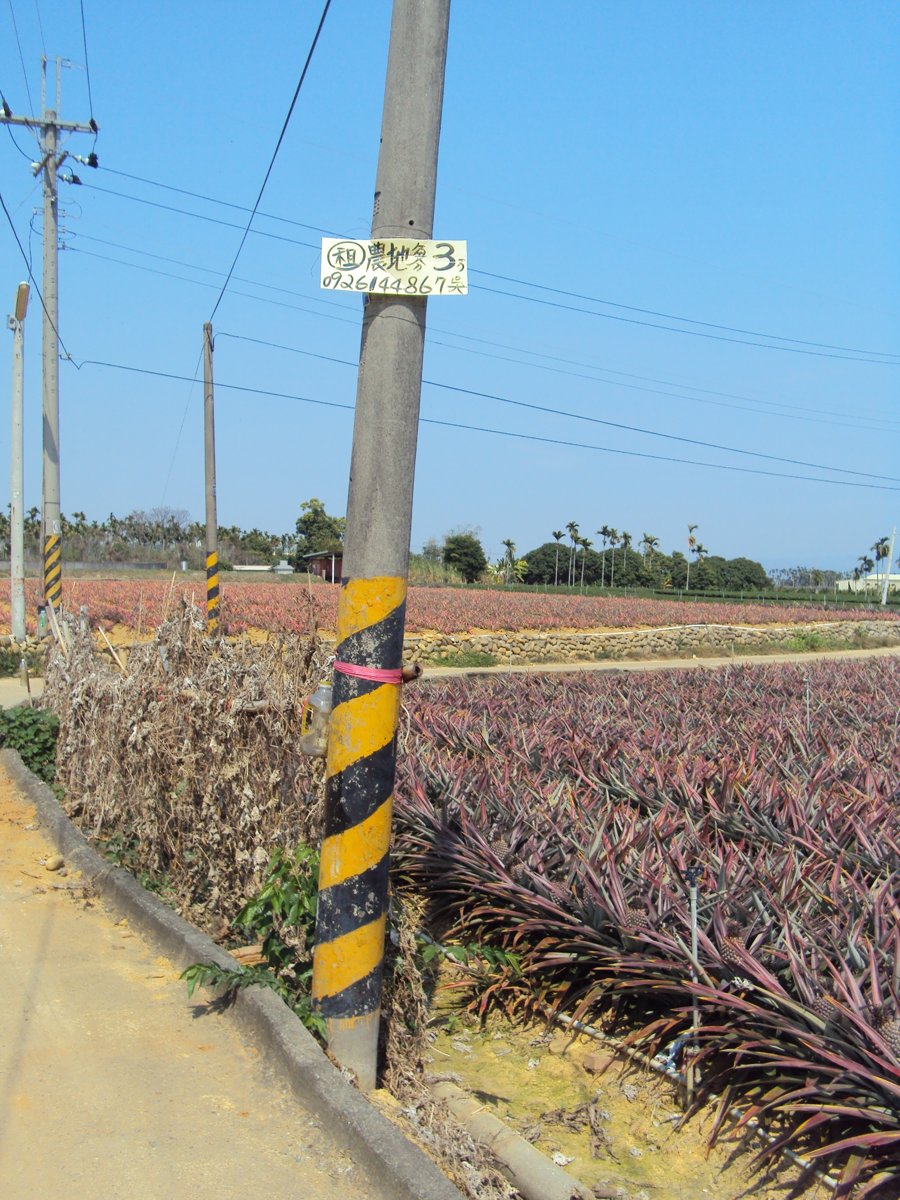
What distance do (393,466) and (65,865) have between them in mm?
3882

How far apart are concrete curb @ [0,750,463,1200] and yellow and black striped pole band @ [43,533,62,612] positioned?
13.1 m

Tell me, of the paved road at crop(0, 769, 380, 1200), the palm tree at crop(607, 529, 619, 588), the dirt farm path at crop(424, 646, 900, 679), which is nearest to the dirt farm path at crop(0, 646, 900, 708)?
the dirt farm path at crop(424, 646, 900, 679)

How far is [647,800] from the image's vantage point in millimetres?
6688

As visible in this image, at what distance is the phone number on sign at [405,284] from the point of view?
373cm

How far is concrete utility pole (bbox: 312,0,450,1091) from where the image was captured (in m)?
3.78

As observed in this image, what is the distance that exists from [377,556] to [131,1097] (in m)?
1.96

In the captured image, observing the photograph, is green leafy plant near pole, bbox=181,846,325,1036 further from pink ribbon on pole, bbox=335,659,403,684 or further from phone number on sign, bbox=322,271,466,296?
phone number on sign, bbox=322,271,466,296

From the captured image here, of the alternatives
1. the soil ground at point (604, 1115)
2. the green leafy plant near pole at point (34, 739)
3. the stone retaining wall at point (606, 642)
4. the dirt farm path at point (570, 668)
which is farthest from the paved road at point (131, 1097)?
the stone retaining wall at point (606, 642)

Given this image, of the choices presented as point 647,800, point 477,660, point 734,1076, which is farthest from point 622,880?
point 477,660

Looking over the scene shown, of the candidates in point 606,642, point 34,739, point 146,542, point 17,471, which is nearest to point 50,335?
point 17,471

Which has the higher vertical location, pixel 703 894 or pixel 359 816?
pixel 359 816

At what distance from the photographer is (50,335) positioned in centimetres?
1827

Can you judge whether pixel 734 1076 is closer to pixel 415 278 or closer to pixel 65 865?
pixel 415 278

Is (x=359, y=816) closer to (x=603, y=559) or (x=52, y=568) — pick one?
(x=52, y=568)
